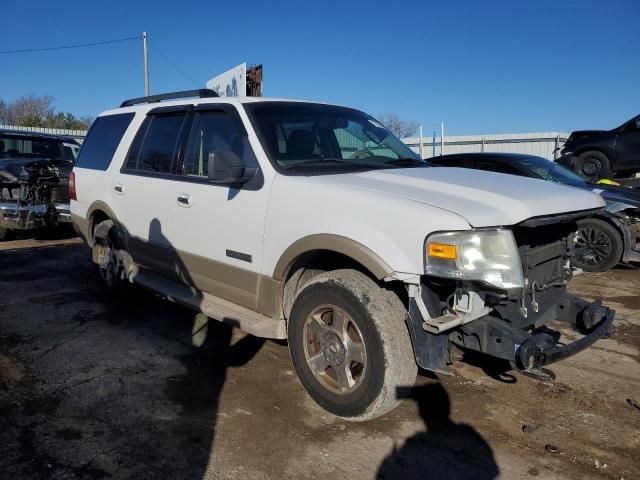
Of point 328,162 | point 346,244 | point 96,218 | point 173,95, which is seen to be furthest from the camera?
point 96,218

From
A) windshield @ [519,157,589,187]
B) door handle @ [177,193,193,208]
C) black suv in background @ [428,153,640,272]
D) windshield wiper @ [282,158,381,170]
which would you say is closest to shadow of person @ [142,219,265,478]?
door handle @ [177,193,193,208]

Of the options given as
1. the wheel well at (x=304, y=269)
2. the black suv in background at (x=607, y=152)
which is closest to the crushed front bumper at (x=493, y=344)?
the wheel well at (x=304, y=269)

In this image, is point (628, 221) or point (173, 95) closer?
point (173, 95)

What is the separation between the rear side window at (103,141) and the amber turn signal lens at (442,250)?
12.4ft

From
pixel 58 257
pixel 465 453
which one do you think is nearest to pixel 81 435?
pixel 465 453

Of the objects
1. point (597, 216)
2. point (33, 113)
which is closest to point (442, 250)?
point (597, 216)

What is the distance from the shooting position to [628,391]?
366cm

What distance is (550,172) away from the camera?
7.10 metres

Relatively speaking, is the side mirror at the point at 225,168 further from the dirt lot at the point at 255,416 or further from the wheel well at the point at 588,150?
the wheel well at the point at 588,150

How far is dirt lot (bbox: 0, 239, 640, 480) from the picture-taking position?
2750 mm

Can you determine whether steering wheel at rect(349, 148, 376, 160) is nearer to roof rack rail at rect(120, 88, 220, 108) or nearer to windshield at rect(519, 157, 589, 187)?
roof rack rail at rect(120, 88, 220, 108)

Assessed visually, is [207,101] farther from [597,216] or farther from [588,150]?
[588,150]

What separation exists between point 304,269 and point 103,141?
330 centimetres

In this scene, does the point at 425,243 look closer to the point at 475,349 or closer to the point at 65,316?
the point at 475,349
